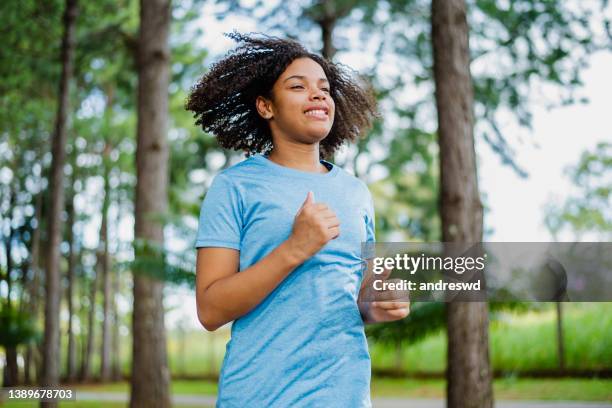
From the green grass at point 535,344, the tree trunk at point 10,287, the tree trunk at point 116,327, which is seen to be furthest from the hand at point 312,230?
the tree trunk at point 10,287

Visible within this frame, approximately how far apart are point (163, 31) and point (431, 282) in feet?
24.1

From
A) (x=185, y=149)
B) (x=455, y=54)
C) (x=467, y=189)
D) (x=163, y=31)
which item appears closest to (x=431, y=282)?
(x=467, y=189)

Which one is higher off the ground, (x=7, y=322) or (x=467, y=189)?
(x=467, y=189)

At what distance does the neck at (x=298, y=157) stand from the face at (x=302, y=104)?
0.02m

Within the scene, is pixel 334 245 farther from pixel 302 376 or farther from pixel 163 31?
pixel 163 31

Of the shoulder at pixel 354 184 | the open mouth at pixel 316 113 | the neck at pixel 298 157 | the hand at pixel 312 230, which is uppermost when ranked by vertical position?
the open mouth at pixel 316 113

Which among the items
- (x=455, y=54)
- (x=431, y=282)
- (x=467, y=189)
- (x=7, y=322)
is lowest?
(x=7, y=322)

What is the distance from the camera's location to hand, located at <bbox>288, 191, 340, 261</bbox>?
1412 millimetres

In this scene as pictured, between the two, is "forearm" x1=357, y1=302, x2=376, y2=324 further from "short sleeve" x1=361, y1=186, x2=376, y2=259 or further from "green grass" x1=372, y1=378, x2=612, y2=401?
"green grass" x1=372, y1=378, x2=612, y2=401

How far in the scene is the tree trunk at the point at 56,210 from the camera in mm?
11086

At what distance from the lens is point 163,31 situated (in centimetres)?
870

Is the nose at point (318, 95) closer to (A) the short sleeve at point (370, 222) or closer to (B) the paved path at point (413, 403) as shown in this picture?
(A) the short sleeve at point (370, 222)

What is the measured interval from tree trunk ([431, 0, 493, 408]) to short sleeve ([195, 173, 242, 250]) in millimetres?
3322

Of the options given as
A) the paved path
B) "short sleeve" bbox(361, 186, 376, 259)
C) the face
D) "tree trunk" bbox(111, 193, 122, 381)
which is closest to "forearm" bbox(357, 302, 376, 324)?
"short sleeve" bbox(361, 186, 376, 259)
